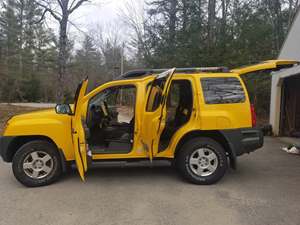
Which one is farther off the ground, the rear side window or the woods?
the woods

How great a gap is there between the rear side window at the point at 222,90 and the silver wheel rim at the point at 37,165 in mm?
2936

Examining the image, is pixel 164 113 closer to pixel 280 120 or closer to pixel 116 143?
pixel 116 143

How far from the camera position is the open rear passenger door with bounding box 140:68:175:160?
512cm

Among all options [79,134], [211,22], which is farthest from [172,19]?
[79,134]

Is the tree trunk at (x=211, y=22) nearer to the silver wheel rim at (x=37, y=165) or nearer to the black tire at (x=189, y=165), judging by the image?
the black tire at (x=189, y=165)

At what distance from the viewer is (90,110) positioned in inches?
215

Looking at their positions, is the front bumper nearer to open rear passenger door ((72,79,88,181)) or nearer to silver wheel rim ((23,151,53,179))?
silver wheel rim ((23,151,53,179))

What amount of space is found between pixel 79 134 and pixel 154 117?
4.23ft

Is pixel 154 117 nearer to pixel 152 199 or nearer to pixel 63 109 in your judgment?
pixel 152 199

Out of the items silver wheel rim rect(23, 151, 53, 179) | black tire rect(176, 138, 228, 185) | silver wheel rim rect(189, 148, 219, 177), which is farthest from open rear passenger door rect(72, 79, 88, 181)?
silver wheel rim rect(189, 148, 219, 177)

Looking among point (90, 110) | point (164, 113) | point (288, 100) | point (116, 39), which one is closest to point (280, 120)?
point (288, 100)

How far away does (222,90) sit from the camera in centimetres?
528

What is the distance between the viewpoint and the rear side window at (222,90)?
5247mm

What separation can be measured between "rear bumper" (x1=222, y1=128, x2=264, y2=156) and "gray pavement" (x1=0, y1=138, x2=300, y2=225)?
614mm
